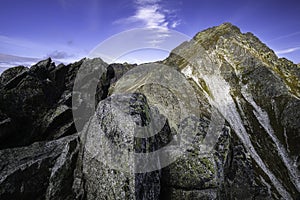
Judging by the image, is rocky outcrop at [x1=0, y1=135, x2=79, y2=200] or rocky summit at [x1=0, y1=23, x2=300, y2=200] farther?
rocky outcrop at [x1=0, y1=135, x2=79, y2=200]

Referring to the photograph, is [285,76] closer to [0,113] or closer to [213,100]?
[213,100]

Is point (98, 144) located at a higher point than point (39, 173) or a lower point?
higher

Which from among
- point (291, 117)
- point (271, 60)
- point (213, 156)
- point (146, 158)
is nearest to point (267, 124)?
point (291, 117)

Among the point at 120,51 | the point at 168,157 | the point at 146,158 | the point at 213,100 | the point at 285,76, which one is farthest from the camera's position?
the point at 285,76

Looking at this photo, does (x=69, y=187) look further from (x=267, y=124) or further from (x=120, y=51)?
(x=267, y=124)

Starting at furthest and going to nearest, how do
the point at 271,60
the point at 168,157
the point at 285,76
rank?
the point at 271,60, the point at 285,76, the point at 168,157

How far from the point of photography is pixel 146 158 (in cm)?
1288

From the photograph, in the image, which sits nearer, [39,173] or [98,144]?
[98,144]

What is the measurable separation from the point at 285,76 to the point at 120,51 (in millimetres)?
79095

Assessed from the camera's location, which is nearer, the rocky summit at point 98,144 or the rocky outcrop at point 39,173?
the rocky summit at point 98,144

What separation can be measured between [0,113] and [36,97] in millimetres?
3651

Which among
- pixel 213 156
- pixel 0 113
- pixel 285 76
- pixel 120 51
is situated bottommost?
pixel 213 156

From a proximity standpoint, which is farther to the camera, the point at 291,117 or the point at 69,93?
the point at 291,117

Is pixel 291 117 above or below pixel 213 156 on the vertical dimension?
above
